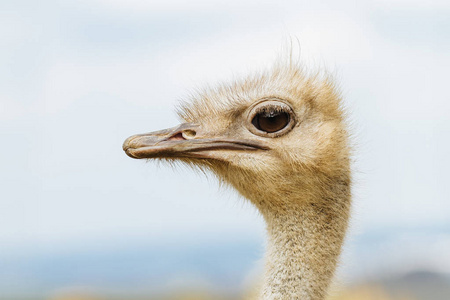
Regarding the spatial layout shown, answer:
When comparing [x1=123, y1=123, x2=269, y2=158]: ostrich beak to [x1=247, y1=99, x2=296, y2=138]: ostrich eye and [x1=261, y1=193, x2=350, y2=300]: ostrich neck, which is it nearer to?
[x1=247, y1=99, x2=296, y2=138]: ostrich eye

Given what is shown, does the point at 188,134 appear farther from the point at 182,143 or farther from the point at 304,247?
the point at 304,247

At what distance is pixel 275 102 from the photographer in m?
4.29

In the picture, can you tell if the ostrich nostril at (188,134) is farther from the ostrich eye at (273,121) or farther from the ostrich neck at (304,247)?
the ostrich neck at (304,247)

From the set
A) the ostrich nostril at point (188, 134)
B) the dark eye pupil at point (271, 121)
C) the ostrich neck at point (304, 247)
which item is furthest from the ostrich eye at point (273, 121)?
the ostrich neck at point (304, 247)

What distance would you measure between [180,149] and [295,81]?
77 centimetres

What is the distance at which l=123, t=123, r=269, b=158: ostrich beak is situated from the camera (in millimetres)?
4102

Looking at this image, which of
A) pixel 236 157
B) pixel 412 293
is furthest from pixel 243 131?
pixel 412 293

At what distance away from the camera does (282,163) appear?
416 centimetres

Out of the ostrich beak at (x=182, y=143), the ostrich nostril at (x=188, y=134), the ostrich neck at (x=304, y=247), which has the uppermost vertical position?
the ostrich nostril at (x=188, y=134)

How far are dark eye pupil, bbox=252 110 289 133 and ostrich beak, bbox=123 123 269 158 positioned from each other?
10 centimetres

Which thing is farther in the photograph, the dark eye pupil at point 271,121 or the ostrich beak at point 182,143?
the dark eye pupil at point 271,121

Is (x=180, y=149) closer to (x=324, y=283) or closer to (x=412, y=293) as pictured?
(x=324, y=283)

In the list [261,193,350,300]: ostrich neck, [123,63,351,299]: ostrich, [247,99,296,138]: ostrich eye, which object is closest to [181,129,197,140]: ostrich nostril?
[123,63,351,299]: ostrich

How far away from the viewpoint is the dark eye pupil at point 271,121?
4.24 meters
